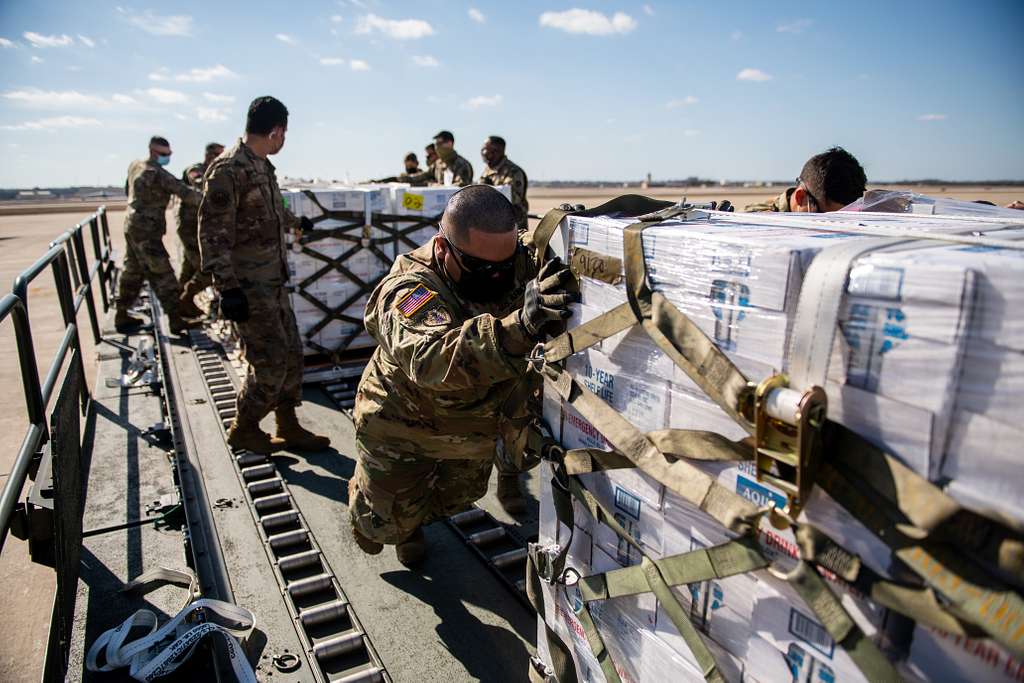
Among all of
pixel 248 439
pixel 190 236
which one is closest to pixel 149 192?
pixel 190 236

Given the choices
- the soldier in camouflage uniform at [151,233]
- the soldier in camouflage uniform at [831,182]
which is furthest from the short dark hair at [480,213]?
the soldier in camouflage uniform at [151,233]

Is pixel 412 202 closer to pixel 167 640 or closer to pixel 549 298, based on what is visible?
pixel 167 640

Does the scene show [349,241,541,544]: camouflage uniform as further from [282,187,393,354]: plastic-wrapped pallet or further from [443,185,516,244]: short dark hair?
[282,187,393,354]: plastic-wrapped pallet

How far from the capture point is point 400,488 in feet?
9.66

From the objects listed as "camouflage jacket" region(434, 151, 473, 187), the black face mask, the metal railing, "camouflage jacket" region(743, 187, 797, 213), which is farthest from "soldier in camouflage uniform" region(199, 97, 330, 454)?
"camouflage jacket" region(434, 151, 473, 187)

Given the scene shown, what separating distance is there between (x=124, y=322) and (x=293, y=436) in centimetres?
432

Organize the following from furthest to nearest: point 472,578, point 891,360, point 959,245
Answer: point 472,578
point 959,245
point 891,360

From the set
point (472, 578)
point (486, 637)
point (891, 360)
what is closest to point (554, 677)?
point (486, 637)

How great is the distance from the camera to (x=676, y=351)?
139 centimetres

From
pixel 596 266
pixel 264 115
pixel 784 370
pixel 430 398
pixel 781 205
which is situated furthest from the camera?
pixel 781 205

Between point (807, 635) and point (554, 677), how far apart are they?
3.73ft

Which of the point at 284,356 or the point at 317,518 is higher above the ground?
the point at 284,356

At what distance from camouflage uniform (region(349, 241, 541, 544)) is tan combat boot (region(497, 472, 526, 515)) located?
0.43m

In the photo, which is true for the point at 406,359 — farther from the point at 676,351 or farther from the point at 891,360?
the point at 891,360
